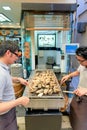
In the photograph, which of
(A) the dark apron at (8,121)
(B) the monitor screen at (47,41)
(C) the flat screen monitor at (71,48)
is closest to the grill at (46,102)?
(A) the dark apron at (8,121)

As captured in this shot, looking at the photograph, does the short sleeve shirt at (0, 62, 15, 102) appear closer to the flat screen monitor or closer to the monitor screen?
the flat screen monitor

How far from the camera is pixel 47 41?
13.7ft

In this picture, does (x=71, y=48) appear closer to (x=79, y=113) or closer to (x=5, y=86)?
(x=79, y=113)

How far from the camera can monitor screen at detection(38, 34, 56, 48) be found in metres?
4.12

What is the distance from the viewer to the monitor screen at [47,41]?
412 centimetres

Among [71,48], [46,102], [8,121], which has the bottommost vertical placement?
[8,121]

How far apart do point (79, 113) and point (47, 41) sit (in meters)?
2.51

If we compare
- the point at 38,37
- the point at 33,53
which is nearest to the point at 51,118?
the point at 33,53

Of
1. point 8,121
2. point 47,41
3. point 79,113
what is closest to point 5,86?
point 8,121

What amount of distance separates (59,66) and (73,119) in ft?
6.35

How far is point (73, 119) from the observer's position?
6.89 feet

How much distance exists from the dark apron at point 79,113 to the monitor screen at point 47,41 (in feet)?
7.23

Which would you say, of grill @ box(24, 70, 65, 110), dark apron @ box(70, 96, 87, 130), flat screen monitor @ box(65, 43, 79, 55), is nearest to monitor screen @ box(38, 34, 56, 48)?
flat screen monitor @ box(65, 43, 79, 55)

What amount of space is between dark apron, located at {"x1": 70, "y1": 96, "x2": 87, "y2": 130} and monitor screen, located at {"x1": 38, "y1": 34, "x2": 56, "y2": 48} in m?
2.20
